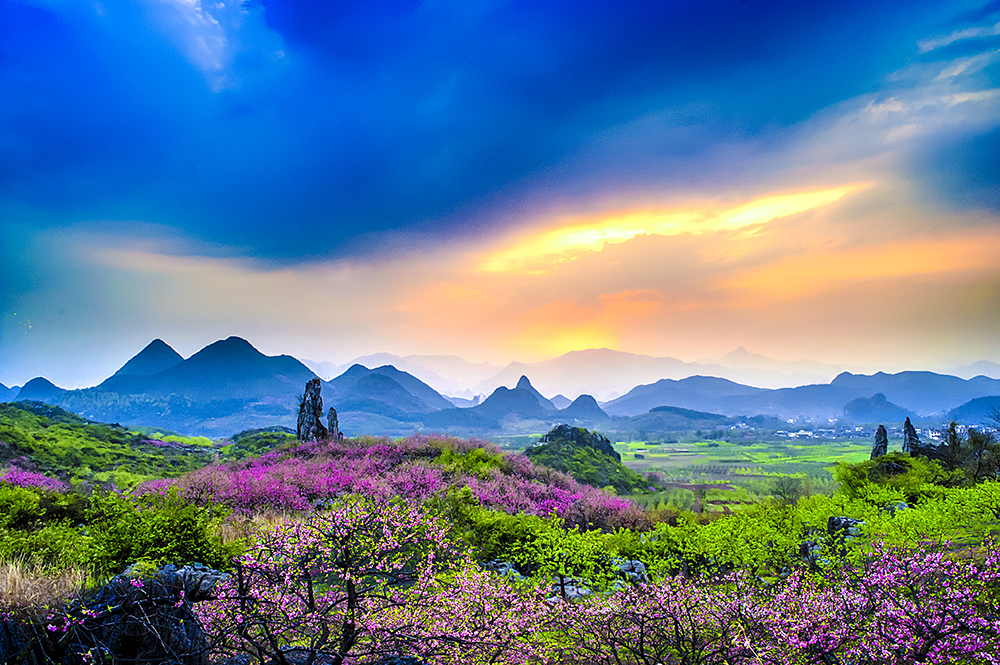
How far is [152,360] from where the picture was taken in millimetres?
180250

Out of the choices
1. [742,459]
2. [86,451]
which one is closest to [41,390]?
[86,451]

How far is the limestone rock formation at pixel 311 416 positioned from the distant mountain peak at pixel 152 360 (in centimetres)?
18684

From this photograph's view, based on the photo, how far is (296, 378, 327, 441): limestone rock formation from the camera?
2794 centimetres

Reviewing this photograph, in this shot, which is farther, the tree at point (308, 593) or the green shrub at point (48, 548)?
the green shrub at point (48, 548)

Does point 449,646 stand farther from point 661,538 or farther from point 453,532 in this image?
point 661,538

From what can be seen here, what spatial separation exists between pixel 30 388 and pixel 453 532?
632ft

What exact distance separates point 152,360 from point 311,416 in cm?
20062

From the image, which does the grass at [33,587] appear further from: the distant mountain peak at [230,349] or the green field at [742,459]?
the distant mountain peak at [230,349]

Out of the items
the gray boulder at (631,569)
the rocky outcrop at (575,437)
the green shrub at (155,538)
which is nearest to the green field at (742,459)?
the rocky outcrop at (575,437)

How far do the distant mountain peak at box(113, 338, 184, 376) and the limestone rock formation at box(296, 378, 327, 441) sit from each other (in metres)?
187

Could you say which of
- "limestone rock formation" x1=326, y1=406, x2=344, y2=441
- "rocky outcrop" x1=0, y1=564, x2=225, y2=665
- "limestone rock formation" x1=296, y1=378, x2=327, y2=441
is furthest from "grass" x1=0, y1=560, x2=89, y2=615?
"limestone rock formation" x1=326, y1=406, x2=344, y2=441

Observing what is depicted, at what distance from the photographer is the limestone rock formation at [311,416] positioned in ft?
91.7

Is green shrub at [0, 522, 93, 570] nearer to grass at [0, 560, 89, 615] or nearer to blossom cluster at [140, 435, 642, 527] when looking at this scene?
grass at [0, 560, 89, 615]

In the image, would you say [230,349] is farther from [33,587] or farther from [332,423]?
[33,587]
